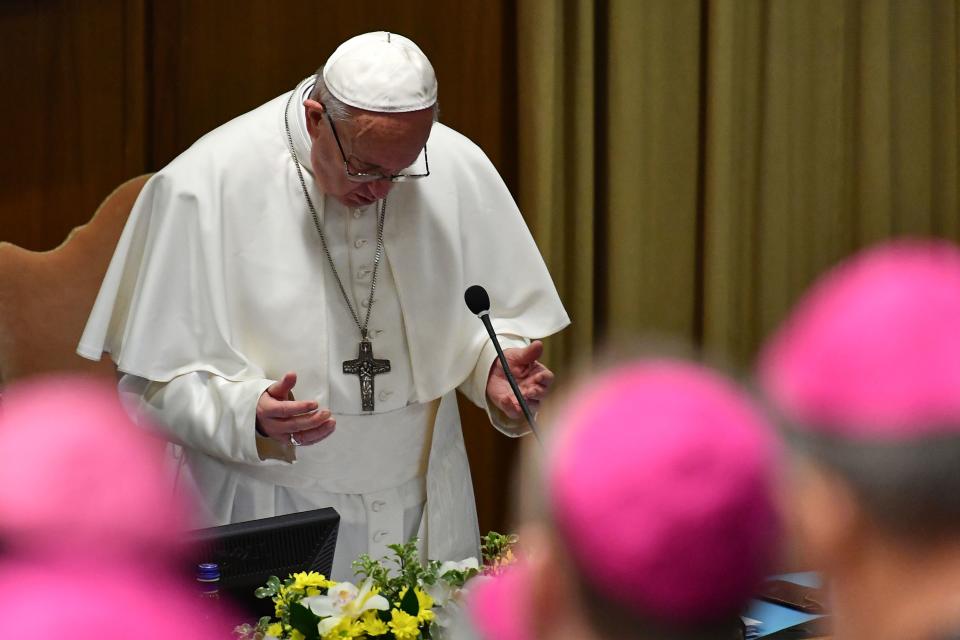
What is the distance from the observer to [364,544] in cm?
306

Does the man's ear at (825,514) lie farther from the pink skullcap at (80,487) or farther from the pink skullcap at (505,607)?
the pink skullcap at (80,487)

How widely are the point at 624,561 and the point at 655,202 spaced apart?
4313 millimetres

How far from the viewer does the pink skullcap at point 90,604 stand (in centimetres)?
48

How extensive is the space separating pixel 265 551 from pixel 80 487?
5.05 ft

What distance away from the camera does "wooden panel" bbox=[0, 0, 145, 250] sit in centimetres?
417

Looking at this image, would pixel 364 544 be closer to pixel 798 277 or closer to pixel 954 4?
pixel 798 277

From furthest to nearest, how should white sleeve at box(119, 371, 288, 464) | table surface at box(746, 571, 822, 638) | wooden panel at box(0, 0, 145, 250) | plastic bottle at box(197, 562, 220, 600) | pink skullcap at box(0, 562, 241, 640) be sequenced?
wooden panel at box(0, 0, 145, 250), white sleeve at box(119, 371, 288, 464), table surface at box(746, 571, 822, 638), plastic bottle at box(197, 562, 220, 600), pink skullcap at box(0, 562, 241, 640)

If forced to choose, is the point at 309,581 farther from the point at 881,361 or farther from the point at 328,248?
the point at 881,361

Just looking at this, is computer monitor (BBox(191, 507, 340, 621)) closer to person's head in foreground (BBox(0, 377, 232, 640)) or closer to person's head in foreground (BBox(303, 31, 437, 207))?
person's head in foreground (BBox(303, 31, 437, 207))

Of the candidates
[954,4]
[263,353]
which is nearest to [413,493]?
[263,353]

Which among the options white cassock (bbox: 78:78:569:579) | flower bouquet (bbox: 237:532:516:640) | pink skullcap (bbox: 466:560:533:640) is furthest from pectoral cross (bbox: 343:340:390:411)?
pink skullcap (bbox: 466:560:533:640)

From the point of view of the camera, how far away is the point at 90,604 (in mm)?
489

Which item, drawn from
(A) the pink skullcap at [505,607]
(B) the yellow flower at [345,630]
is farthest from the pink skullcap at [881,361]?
(B) the yellow flower at [345,630]

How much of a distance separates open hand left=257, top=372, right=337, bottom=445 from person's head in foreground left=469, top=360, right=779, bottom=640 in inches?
83.1
